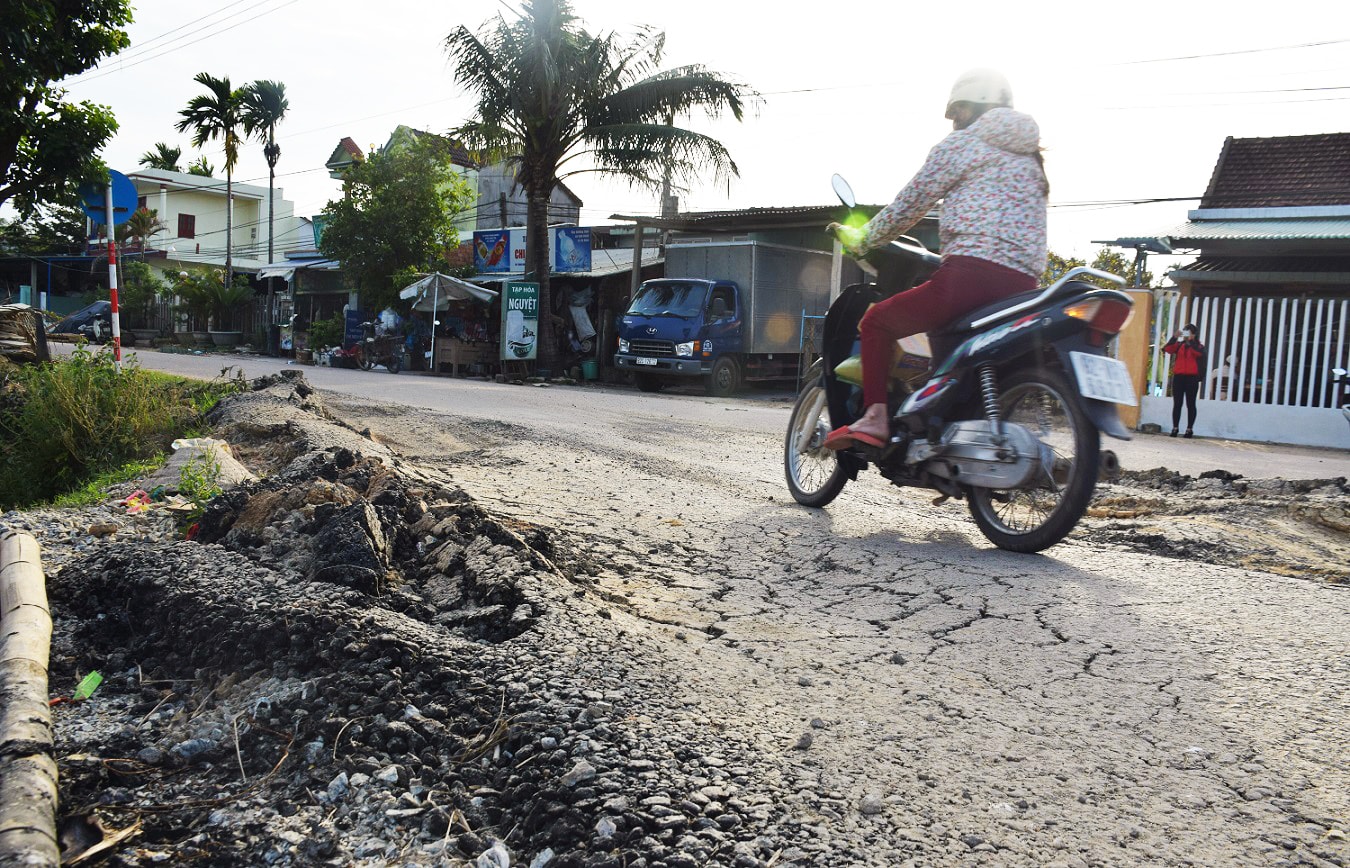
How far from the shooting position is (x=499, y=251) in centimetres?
3150

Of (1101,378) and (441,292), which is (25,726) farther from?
(441,292)

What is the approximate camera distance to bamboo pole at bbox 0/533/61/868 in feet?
5.60

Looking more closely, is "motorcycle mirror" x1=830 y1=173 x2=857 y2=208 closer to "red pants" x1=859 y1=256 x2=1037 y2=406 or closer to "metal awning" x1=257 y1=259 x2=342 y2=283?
"red pants" x1=859 y1=256 x2=1037 y2=406

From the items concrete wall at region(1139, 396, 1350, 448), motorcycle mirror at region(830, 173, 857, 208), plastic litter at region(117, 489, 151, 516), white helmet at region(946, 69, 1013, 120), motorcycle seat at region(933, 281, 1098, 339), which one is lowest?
plastic litter at region(117, 489, 151, 516)

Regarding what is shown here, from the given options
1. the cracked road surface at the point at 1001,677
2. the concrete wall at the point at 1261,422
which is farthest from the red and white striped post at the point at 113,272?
the concrete wall at the point at 1261,422

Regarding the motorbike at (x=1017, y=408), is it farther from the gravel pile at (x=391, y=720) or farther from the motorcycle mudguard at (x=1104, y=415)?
the gravel pile at (x=391, y=720)

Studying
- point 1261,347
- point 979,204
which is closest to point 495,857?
point 979,204

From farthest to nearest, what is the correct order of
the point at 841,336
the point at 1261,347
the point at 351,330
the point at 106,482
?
the point at 351,330 → the point at 1261,347 → the point at 106,482 → the point at 841,336

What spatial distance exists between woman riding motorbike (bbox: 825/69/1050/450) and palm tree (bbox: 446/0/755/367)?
18.2m

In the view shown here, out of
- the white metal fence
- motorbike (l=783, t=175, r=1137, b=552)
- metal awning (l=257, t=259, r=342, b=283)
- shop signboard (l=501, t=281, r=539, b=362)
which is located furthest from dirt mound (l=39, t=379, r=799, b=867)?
metal awning (l=257, t=259, r=342, b=283)

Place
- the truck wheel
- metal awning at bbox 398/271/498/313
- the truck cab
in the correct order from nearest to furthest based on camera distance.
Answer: the truck cab → the truck wheel → metal awning at bbox 398/271/498/313

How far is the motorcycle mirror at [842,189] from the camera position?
4.99m

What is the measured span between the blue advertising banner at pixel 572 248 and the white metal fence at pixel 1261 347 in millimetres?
15988

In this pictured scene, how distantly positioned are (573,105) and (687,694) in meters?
21.7
